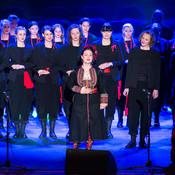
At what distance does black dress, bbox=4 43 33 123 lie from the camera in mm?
6629

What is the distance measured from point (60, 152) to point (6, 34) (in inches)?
101

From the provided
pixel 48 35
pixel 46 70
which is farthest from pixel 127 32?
pixel 46 70

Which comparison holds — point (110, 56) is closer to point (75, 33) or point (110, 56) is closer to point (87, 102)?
point (75, 33)

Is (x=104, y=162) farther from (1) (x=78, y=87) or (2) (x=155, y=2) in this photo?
(2) (x=155, y=2)

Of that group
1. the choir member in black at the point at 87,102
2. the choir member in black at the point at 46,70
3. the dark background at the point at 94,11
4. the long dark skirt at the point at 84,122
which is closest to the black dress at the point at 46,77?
the choir member in black at the point at 46,70

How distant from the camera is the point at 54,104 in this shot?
22.2 feet

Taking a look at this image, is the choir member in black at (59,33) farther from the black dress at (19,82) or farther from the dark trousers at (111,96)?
the dark trousers at (111,96)

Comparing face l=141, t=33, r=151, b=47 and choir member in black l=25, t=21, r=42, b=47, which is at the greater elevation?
choir member in black l=25, t=21, r=42, b=47

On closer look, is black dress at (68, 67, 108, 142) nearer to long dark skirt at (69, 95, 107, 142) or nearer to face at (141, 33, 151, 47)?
long dark skirt at (69, 95, 107, 142)

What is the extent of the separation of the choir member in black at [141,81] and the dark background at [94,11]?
2862 millimetres

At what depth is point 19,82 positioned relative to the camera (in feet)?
21.9

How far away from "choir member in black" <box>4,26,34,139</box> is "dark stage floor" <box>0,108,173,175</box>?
0.48 meters

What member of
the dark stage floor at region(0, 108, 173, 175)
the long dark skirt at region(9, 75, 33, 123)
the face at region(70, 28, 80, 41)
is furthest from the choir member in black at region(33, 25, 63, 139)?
the dark stage floor at region(0, 108, 173, 175)

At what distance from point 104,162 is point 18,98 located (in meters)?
3.07
